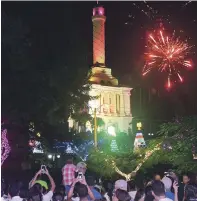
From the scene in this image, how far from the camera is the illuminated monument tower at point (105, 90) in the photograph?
57594mm

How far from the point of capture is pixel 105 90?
203 feet

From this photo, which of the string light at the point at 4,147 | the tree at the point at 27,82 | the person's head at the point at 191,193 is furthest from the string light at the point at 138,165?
the person's head at the point at 191,193

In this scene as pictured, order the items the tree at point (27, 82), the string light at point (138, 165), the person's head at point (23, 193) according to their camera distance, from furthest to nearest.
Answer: the string light at point (138, 165)
the tree at point (27, 82)
the person's head at point (23, 193)

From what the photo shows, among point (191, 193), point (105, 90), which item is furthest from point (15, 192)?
point (105, 90)

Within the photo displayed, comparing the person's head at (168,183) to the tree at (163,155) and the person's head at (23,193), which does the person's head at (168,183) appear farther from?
the tree at (163,155)

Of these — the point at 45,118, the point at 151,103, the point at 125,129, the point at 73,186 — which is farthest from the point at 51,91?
the point at 151,103

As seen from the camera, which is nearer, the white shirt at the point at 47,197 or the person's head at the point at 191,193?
the person's head at the point at 191,193

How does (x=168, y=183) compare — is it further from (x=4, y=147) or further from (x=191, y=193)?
(x=4, y=147)

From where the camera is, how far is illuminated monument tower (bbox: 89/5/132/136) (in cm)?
5759

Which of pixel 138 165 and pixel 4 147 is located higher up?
pixel 4 147

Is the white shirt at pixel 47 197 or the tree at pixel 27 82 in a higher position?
the tree at pixel 27 82

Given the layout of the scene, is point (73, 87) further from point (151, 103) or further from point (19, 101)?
point (151, 103)

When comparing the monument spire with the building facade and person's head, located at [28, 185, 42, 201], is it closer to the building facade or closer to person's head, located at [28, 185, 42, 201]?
the building facade

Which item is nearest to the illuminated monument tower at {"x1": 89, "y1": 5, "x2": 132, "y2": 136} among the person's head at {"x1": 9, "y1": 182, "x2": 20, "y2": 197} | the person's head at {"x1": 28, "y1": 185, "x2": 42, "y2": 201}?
the person's head at {"x1": 9, "y1": 182, "x2": 20, "y2": 197}
